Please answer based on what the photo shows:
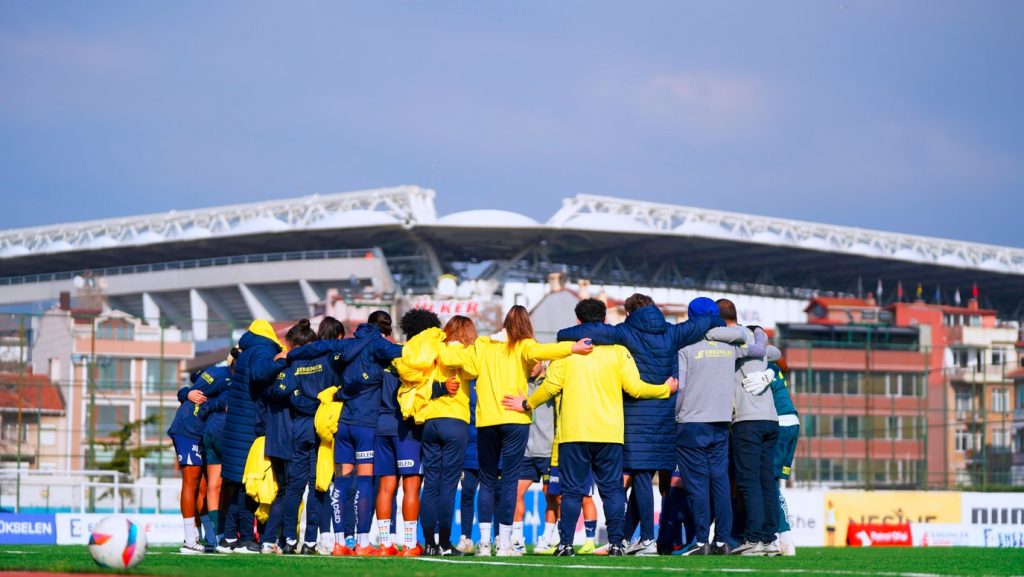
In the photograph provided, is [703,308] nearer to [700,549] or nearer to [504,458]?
[700,549]

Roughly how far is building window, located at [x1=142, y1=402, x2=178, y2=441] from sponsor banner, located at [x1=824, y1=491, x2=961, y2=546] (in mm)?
11858

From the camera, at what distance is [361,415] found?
9883 mm

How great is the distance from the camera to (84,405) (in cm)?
2634

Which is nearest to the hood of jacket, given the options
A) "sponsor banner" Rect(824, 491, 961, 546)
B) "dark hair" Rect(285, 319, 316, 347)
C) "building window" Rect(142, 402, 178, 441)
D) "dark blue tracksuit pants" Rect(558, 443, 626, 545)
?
"dark blue tracksuit pants" Rect(558, 443, 626, 545)

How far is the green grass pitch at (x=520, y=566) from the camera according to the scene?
723 cm

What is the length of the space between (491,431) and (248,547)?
2098mm

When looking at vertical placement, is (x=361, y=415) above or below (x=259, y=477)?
above

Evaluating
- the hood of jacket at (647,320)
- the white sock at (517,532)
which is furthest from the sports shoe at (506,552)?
the hood of jacket at (647,320)

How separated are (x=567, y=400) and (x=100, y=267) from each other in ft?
295

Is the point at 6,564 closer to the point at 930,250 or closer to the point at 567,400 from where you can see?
the point at 567,400

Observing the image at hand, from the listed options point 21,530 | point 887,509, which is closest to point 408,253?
point 887,509

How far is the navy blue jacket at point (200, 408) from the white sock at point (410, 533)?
1905 millimetres

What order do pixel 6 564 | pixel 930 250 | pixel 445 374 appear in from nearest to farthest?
pixel 6 564
pixel 445 374
pixel 930 250

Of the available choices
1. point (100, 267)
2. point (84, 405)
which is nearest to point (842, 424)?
point (84, 405)
